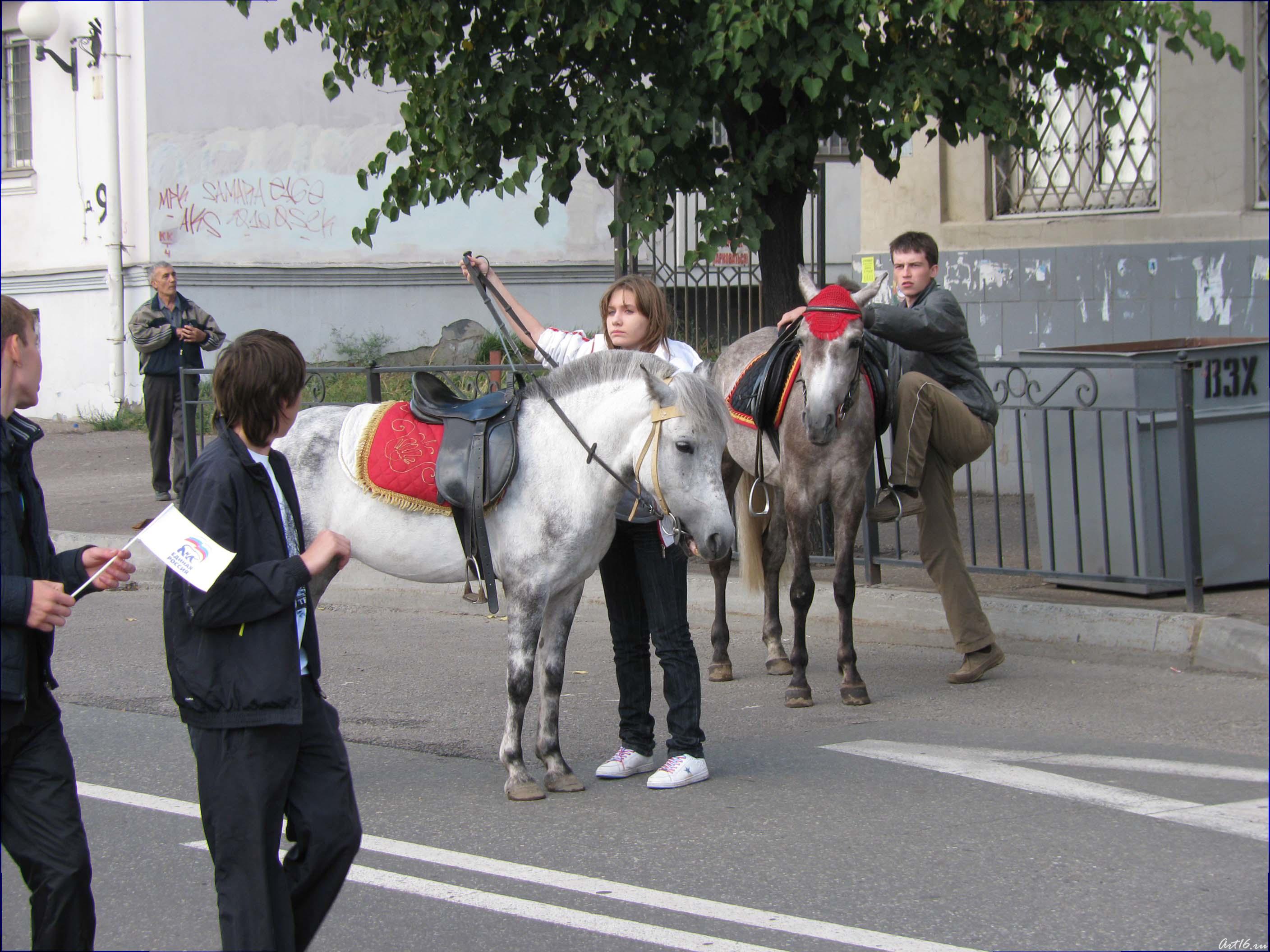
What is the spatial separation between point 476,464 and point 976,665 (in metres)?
3.17

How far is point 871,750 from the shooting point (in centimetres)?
610

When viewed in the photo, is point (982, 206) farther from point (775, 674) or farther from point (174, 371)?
point (174, 371)

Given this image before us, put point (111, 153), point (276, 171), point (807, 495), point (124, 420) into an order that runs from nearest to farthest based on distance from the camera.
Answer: point (807, 495)
point (124, 420)
point (111, 153)
point (276, 171)

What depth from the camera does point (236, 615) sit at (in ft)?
10.9

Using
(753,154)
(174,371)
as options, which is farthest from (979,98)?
(174,371)

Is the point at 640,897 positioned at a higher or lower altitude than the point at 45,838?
lower

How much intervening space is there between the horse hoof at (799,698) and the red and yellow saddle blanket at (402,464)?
90.4 inches

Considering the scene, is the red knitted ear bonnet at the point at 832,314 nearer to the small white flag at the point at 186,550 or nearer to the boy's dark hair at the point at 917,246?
the boy's dark hair at the point at 917,246

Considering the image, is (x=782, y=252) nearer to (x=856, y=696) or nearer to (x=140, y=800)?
(x=856, y=696)

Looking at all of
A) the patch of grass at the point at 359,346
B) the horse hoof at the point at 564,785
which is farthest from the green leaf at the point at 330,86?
the patch of grass at the point at 359,346

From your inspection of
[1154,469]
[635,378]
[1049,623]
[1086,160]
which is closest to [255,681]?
[635,378]

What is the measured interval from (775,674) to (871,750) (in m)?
1.72

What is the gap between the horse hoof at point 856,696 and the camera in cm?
703

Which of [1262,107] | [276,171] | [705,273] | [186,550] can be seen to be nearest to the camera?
[186,550]
